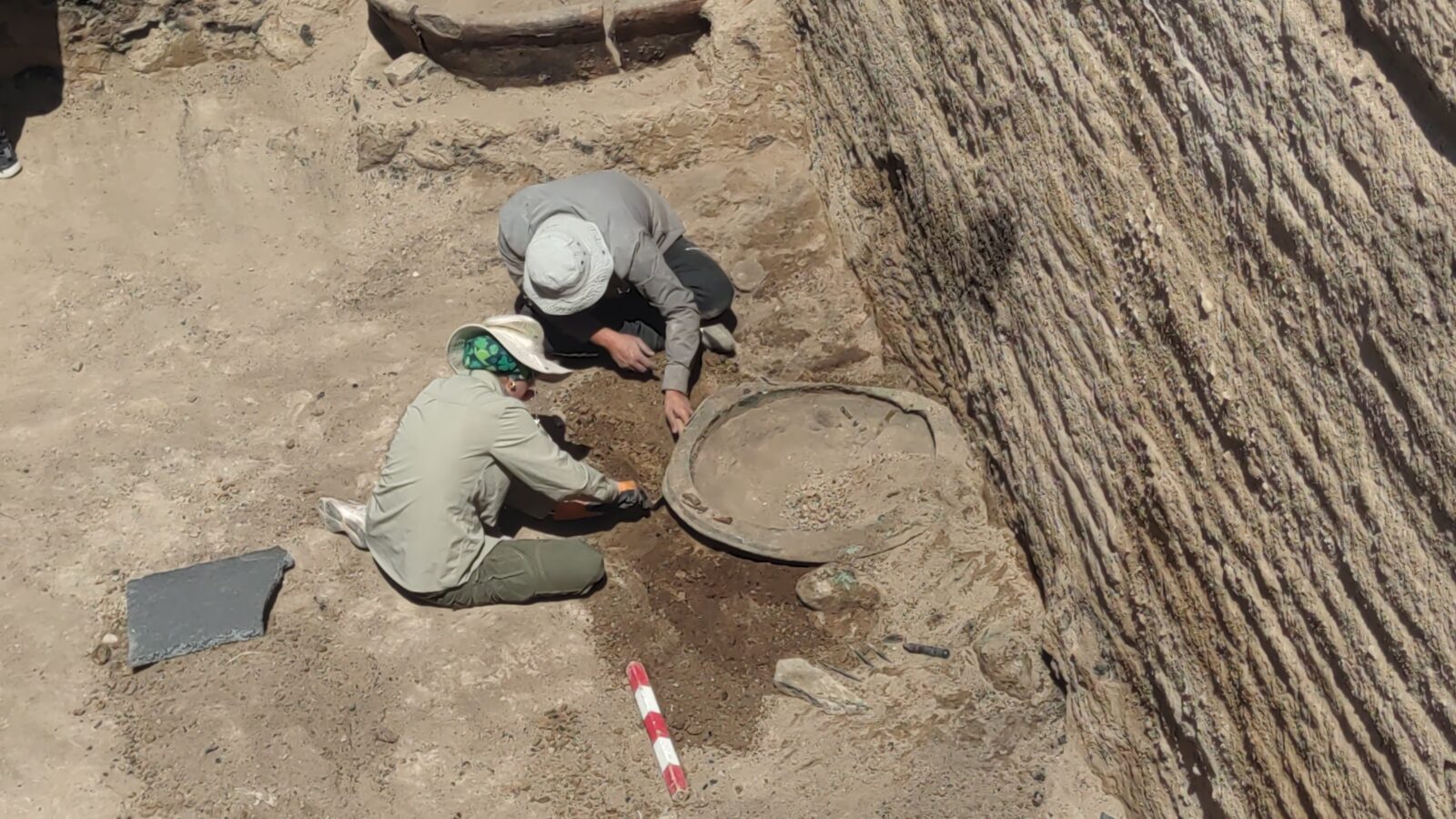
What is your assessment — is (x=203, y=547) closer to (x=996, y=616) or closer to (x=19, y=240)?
(x=19, y=240)

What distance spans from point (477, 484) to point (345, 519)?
25.4 inches

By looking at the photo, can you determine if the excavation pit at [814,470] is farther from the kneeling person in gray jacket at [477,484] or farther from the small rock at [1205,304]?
the small rock at [1205,304]

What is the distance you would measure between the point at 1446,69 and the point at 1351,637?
128cm

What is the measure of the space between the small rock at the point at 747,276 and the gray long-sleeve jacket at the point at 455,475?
1.61 meters

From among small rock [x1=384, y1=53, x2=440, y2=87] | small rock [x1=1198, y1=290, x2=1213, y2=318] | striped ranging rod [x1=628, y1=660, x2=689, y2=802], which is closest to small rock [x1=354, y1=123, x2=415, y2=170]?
small rock [x1=384, y1=53, x2=440, y2=87]

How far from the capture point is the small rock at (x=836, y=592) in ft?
14.2

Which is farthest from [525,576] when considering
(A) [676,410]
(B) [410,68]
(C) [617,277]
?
(B) [410,68]

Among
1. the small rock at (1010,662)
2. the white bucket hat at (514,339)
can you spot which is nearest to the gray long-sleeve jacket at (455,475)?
the white bucket hat at (514,339)

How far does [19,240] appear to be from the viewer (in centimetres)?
610

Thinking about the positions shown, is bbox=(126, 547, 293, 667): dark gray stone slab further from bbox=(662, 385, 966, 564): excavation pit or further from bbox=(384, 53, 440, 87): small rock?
bbox=(384, 53, 440, 87): small rock

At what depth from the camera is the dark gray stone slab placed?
4211 millimetres

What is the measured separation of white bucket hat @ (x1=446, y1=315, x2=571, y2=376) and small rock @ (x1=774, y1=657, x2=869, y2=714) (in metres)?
1.31

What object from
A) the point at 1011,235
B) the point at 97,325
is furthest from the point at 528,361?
the point at 97,325

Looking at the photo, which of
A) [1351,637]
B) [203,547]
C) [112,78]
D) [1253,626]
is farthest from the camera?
[112,78]
